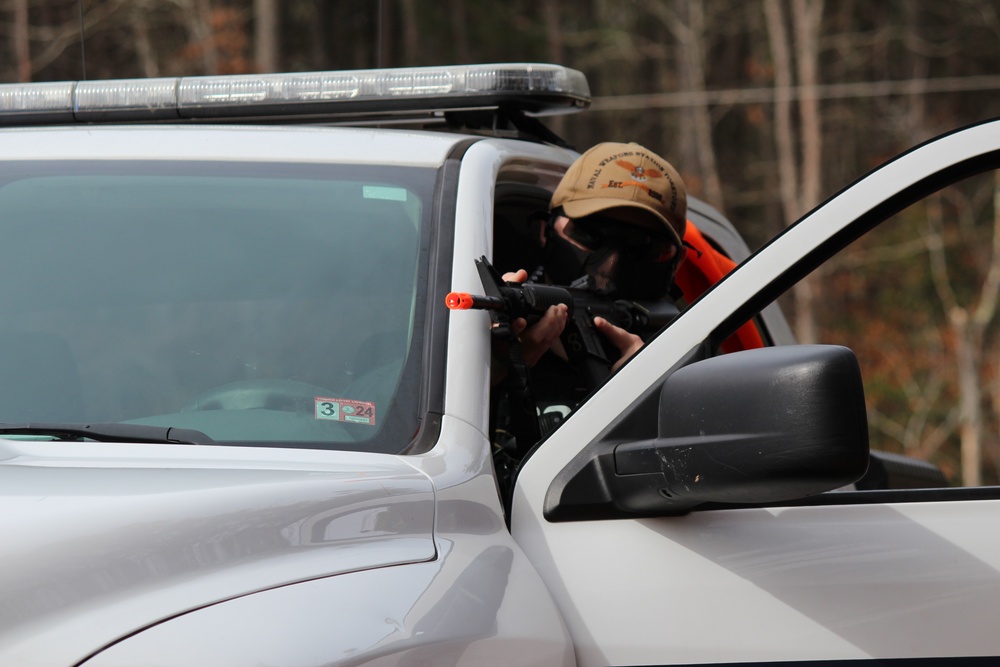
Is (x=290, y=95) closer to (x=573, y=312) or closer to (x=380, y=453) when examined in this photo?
(x=573, y=312)

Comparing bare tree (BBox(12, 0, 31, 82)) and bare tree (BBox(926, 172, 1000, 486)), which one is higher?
bare tree (BBox(12, 0, 31, 82))

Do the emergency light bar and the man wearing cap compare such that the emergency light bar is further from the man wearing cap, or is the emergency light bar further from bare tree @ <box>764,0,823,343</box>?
bare tree @ <box>764,0,823,343</box>

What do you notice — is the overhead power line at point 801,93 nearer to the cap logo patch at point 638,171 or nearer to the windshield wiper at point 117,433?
the cap logo patch at point 638,171

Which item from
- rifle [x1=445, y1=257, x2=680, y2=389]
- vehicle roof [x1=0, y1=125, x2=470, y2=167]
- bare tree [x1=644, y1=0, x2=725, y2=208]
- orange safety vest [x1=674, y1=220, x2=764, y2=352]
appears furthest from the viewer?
bare tree [x1=644, y1=0, x2=725, y2=208]

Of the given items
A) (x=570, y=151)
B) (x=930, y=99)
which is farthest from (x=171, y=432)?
(x=930, y=99)

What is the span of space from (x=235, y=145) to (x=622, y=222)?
0.84 metres

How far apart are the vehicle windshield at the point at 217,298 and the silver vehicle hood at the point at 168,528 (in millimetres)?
168

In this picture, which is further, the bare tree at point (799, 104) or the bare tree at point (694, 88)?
the bare tree at point (694, 88)

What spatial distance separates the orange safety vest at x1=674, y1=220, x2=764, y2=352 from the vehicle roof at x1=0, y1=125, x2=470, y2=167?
115 centimetres

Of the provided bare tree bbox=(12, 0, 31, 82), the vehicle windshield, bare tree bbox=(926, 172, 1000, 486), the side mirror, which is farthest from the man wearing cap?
bare tree bbox=(12, 0, 31, 82)

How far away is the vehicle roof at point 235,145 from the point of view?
227 centimetres

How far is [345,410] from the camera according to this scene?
1.87m

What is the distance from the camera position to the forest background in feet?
63.3

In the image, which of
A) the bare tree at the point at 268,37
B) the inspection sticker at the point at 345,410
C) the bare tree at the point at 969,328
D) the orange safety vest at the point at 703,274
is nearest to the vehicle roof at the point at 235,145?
the inspection sticker at the point at 345,410
